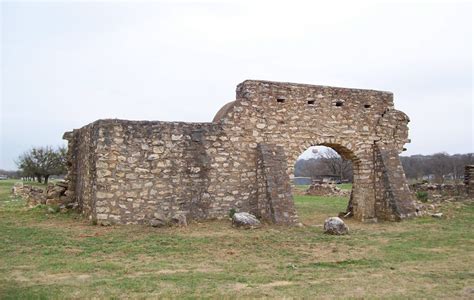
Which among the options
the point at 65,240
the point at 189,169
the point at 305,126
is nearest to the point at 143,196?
the point at 189,169

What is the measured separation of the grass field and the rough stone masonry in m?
0.87

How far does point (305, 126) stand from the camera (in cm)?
1341

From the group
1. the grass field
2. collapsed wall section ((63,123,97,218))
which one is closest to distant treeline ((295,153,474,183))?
collapsed wall section ((63,123,97,218))

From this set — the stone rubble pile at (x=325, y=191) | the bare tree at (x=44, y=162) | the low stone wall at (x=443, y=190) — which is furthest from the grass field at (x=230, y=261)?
the bare tree at (x=44, y=162)

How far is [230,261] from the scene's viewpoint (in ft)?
26.0

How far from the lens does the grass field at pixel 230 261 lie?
6.09 metres

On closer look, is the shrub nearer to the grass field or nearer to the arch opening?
the arch opening

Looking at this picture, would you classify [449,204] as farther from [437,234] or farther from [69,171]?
[69,171]

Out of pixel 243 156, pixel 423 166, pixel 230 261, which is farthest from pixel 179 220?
pixel 423 166

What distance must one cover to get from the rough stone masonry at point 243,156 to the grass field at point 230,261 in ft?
2.86

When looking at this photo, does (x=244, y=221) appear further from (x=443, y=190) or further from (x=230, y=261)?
(x=443, y=190)

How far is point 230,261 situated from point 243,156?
5.15 m

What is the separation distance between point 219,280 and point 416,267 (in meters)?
3.46

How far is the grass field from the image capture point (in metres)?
6.09
